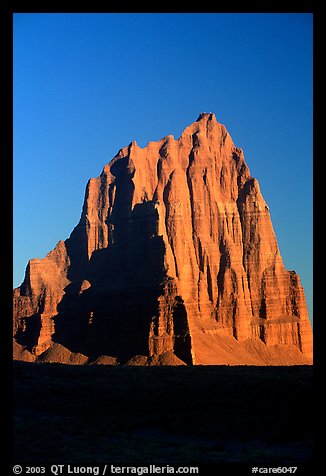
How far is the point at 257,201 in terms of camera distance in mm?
170875

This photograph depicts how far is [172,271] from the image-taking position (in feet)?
496
